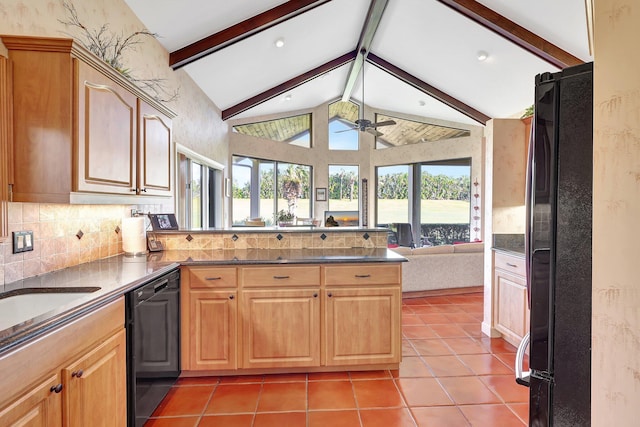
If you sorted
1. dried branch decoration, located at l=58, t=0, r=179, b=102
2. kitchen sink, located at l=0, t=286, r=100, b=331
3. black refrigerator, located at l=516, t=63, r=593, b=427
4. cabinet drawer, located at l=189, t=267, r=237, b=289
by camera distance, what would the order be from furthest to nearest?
cabinet drawer, located at l=189, t=267, r=237, b=289, dried branch decoration, located at l=58, t=0, r=179, b=102, kitchen sink, located at l=0, t=286, r=100, b=331, black refrigerator, located at l=516, t=63, r=593, b=427

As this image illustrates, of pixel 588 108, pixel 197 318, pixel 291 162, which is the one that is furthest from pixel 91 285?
pixel 291 162

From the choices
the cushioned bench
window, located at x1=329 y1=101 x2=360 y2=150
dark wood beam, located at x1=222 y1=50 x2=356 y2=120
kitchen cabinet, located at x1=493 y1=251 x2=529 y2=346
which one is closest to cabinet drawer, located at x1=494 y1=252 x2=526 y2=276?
kitchen cabinet, located at x1=493 y1=251 x2=529 y2=346

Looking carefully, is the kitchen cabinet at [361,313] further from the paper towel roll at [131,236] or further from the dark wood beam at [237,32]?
the dark wood beam at [237,32]

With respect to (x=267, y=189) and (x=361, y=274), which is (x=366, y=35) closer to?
(x=267, y=189)

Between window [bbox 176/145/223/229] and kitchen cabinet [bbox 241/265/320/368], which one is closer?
kitchen cabinet [bbox 241/265/320/368]

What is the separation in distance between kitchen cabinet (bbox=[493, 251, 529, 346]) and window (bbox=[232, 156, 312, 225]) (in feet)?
16.7

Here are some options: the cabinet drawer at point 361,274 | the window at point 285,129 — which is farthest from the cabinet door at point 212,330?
the window at point 285,129

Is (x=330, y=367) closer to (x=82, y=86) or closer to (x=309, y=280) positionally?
(x=309, y=280)

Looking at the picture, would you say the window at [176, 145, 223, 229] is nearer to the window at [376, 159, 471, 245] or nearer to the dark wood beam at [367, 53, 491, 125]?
the dark wood beam at [367, 53, 491, 125]

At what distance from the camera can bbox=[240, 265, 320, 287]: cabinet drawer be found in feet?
8.57

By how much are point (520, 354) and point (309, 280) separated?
161 cm

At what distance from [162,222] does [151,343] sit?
1.32m

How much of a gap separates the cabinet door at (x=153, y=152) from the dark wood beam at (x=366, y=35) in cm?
361

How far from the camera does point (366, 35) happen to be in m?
5.76
